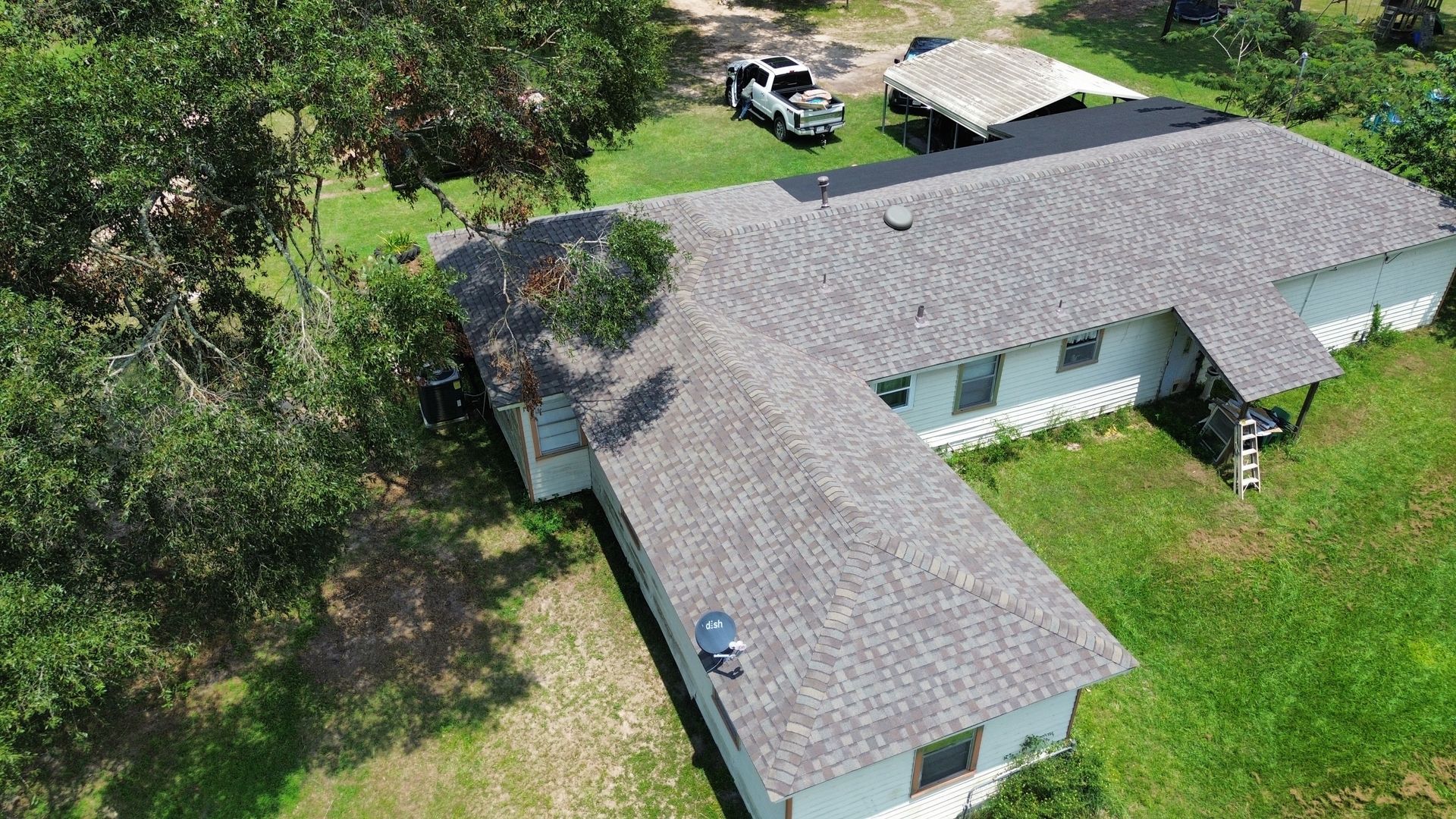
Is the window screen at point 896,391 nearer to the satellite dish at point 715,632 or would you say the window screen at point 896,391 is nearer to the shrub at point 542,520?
the shrub at point 542,520

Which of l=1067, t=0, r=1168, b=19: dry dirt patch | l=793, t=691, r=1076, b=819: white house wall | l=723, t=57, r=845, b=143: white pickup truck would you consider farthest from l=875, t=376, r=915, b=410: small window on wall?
l=1067, t=0, r=1168, b=19: dry dirt patch

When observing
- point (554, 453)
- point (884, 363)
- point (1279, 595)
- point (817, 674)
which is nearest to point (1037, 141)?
point (884, 363)

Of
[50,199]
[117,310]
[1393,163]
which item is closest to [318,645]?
[117,310]

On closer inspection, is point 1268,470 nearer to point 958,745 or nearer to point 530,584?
point 958,745

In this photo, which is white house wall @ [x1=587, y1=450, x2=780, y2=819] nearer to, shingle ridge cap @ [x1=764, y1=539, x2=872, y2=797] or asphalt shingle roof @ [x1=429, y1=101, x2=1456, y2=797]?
shingle ridge cap @ [x1=764, y1=539, x2=872, y2=797]

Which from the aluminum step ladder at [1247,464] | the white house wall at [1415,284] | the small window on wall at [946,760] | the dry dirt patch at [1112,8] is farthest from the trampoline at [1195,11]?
the small window on wall at [946,760]

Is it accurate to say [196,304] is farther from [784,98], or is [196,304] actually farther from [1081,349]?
[784,98]
